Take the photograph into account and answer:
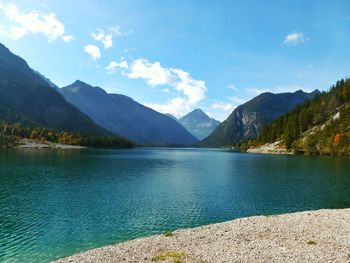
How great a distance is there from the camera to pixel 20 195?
60875mm

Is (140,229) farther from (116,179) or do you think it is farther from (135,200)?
(116,179)

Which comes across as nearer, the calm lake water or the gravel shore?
the gravel shore

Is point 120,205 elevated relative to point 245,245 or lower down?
lower down

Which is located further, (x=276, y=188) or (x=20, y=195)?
(x=276, y=188)

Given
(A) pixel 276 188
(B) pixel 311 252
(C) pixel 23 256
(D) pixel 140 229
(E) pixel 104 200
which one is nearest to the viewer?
(B) pixel 311 252

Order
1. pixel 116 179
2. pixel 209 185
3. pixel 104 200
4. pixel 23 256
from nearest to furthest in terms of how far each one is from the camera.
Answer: pixel 23 256, pixel 104 200, pixel 209 185, pixel 116 179

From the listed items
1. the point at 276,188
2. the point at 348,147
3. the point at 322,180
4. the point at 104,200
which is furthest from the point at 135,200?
the point at 348,147

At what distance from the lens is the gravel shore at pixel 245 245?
86.8 feet

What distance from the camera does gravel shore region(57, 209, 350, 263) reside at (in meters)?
26.5

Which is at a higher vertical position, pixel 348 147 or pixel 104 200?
pixel 348 147

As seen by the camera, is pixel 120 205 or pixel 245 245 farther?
pixel 120 205

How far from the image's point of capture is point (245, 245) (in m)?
29.7

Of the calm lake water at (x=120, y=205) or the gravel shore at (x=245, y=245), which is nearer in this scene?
the gravel shore at (x=245, y=245)

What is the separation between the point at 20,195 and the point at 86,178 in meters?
28.7
